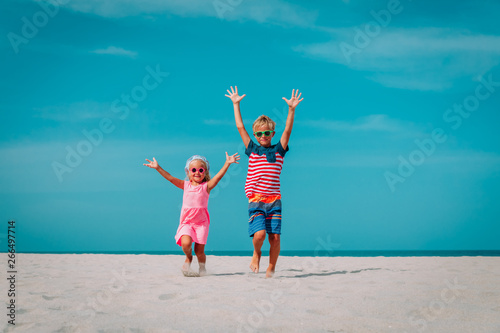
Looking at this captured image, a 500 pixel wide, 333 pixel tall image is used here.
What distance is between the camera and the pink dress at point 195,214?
6590 millimetres

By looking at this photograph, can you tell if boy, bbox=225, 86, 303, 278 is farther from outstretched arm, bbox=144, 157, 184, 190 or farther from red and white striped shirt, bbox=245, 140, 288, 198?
outstretched arm, bbox=144, 157, 184, 190

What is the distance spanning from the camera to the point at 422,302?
412cm

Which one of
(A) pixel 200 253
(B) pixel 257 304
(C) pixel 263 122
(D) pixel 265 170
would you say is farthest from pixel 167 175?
(B) pixel 257 304

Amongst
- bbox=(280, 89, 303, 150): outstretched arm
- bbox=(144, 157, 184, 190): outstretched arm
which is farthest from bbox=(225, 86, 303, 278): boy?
bbox=(144, 157, 184, 190): outstretched arm

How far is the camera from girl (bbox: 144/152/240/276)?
6.54 m

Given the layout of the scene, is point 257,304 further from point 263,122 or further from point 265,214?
point 263,122

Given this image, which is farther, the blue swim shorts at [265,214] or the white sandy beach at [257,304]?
the blue swim shorts at [265,214]

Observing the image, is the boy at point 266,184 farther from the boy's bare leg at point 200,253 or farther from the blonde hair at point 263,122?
the boy's bare leg at point 200,253

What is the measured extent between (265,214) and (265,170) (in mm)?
614

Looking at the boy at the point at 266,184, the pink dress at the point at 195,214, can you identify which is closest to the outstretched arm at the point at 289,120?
the boy at the point at 266,184

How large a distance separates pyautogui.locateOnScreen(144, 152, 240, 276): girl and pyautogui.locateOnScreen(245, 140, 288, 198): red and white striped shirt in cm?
46

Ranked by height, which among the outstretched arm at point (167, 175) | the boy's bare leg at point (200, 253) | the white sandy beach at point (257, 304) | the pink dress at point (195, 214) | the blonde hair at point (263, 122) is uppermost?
the blonde hair at point (263, 122)

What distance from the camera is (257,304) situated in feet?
12.9

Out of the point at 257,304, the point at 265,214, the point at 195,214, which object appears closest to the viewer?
the point at 257,304
